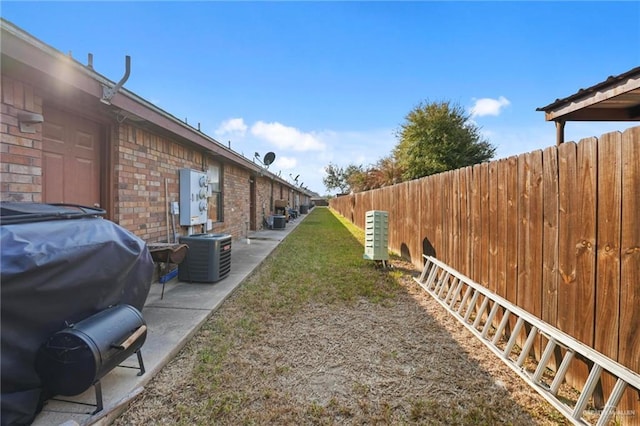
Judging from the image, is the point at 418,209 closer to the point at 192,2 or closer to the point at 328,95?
the point at 192,2

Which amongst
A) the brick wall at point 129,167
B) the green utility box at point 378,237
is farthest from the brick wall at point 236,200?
the green utility box at point 378,237

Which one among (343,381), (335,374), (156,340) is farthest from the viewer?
(156,340)

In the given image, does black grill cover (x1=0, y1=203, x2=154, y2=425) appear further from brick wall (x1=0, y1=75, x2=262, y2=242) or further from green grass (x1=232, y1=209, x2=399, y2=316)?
green grass (x1=232, y1=209, x2=399, y2=316)

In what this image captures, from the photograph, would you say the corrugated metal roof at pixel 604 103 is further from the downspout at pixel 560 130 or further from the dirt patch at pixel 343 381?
the dirt patch at pixel 343 381

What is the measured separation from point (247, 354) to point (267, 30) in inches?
307

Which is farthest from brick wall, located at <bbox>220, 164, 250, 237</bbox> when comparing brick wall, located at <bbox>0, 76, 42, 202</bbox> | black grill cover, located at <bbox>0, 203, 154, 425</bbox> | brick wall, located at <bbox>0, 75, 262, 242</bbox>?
black grill cover, located at <bbox>0, 203, 154, 425</bbox>

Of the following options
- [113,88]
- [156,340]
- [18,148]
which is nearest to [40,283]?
[156,340]

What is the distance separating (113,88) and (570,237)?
4594 mm

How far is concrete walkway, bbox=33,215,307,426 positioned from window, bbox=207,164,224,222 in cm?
228

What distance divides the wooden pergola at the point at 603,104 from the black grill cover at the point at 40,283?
5433mm

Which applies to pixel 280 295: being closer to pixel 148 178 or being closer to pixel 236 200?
pixel 148 178

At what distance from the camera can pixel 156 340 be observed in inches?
121

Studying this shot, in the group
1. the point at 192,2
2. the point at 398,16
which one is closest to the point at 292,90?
the point at 398,16

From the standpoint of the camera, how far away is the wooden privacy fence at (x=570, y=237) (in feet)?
6.59
